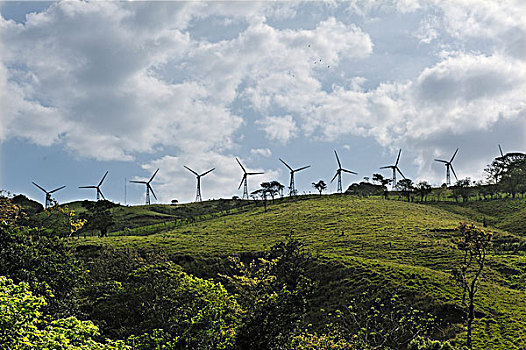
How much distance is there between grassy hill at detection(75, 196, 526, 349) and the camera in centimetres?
5575

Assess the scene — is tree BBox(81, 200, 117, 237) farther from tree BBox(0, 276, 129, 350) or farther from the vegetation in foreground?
tree BBox(0, 276, 129, 350)

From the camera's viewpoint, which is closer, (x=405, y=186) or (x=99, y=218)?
(x=99, y=218)

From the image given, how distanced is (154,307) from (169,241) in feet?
195

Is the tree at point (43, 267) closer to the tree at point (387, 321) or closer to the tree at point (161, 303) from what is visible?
the tree at point (161, 303)

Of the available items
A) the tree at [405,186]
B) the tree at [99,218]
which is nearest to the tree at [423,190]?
the tree at [405,186]

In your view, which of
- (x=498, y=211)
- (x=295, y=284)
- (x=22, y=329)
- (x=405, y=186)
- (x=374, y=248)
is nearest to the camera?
(x=22, y=329)

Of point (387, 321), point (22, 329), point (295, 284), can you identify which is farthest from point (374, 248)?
point (22, 329)

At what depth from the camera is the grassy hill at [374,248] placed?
183 ft

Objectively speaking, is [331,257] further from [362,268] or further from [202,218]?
[202,218]

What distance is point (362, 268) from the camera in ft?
230

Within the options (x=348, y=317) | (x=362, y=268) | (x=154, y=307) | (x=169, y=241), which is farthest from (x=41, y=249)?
(x=169, y=241)

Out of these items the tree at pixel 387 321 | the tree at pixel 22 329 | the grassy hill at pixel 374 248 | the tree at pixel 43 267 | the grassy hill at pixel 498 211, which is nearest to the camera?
the tree at pixel 22 329

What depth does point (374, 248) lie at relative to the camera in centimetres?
8625

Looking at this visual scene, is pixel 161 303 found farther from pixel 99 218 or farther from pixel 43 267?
pixel 99 218
